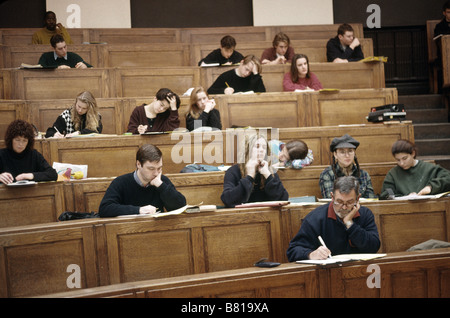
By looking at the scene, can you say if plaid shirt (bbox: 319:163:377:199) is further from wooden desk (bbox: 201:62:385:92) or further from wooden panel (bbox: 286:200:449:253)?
wooden desk (bbox: 201:62:385:92)

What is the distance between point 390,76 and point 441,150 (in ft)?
7.21

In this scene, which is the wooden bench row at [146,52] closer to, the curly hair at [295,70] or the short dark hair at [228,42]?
the short dark hair at [228,42]

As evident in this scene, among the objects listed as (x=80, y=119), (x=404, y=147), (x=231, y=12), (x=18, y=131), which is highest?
(x=231, y=12)

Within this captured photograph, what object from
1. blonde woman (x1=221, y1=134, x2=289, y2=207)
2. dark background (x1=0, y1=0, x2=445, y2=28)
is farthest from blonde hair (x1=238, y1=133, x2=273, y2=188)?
dark background (x1=0, y1=0, x2=445, y2=28)

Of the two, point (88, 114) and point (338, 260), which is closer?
point (338, 260)

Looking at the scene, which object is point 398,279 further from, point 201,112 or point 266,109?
point 266,109

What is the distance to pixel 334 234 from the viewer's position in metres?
2.54

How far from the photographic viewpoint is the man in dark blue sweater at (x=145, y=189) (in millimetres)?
2787

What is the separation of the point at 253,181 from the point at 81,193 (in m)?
1.02

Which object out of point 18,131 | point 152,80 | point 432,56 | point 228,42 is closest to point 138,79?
point 152,80

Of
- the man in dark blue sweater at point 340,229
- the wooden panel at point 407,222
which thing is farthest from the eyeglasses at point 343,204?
the wooden panel at point 407,222

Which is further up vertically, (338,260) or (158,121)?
(158,121)

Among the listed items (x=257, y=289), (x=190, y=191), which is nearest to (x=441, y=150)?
(x=190, y=191)
